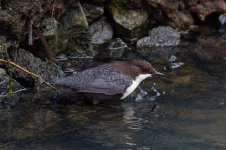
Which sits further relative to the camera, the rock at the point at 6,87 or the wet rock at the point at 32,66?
the wet rock at the point at 32,66

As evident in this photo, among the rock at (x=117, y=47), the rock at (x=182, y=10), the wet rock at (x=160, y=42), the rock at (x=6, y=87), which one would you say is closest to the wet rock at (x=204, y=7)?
the rock at (x=182, y=10)

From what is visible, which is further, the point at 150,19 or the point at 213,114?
the point at 150,19

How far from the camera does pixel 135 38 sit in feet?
29.4

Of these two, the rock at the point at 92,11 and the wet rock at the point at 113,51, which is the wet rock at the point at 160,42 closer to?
the wet rock at the point at 113,51

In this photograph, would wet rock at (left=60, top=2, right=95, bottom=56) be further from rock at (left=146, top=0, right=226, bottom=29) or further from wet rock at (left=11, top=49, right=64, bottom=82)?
rock at (left=146, top=0, right=226, bottom=29)

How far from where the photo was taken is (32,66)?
6852mm

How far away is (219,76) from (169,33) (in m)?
1.90

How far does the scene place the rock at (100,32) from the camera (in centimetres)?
874

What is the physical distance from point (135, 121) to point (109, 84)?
62 centimetres

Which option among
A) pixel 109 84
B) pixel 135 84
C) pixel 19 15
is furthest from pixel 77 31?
pixel 109 84

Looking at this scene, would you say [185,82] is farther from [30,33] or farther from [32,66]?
[30,33]

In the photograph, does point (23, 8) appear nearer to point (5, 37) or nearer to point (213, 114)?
point (5, 37)

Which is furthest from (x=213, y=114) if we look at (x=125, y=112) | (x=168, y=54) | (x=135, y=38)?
(x=135, y=38)

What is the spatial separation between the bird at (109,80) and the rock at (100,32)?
7.04 feet
